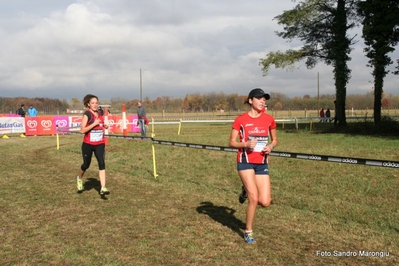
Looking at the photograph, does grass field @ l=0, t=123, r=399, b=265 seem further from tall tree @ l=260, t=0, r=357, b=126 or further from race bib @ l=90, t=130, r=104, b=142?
tall tree @ l=260, t=0, r=357, b=126

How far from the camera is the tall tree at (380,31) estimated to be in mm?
19062

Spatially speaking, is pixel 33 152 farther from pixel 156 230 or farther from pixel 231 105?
pixel 231 105

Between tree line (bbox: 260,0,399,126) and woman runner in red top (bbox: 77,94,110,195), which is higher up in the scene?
tree line (bbox: 260,0,399,126)

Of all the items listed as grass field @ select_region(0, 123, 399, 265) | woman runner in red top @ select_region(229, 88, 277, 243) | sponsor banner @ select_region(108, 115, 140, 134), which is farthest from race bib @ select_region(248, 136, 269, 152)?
sponsor banner @ select_region(108, 115, 140, 134)

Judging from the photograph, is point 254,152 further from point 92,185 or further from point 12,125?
point 12,125

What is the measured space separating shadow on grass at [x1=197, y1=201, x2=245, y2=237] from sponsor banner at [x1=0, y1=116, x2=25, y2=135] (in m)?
22.9

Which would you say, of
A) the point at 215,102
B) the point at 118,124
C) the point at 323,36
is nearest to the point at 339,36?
the point at 323,36

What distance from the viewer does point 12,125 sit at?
25.5 metres

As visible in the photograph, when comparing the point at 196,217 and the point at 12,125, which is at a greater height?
the point at 12,125

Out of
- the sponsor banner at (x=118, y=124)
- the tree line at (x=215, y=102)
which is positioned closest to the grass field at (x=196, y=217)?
the sponsor banner at (x=118, y=124)

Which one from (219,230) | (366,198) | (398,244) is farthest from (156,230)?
(366,198)

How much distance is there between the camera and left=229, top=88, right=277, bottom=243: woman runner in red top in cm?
479

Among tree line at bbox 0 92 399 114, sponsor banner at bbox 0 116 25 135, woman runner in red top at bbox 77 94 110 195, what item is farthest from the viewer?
tree line at bbox 0 92 399 114

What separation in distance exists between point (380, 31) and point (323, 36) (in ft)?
23.3
